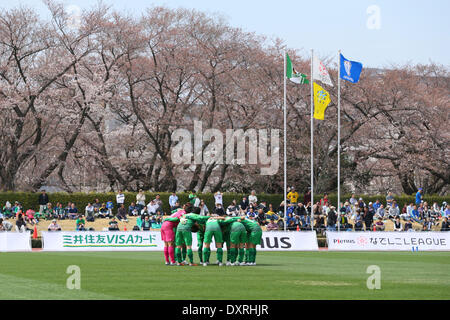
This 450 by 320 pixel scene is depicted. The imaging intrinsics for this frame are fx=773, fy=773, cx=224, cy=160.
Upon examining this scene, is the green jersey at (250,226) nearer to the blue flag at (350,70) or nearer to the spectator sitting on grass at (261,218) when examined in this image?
the blue flag at (350,70)

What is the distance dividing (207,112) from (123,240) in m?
24.5

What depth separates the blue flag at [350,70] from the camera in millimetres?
44125

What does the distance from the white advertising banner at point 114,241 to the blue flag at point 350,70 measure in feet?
35.3

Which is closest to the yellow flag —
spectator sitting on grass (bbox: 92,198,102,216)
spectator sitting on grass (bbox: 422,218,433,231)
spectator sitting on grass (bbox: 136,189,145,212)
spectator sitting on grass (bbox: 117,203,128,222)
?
spectator sitting on grass (bbox: 422,218,433,231)

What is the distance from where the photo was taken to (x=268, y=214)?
49188 millimetres

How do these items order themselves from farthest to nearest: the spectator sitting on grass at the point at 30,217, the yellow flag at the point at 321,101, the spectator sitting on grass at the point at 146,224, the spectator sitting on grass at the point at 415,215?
the spectator sitting on grass at the point at 415,215 < the spectator sitting on grass at the point at 30,217 < the spectator sitting on grass at the point at 146,224 < the yellow flag at the point at 321,101

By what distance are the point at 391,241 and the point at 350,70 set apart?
10479 mm

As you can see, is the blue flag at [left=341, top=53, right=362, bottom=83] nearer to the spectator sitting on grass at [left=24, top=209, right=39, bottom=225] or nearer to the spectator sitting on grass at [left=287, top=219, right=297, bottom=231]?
the spectator sitting on grass at [left=287, top=219, right=297, bottom=231]

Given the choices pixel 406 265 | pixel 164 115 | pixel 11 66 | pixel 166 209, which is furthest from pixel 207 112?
pixel 406 265

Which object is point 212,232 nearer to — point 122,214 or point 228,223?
point 228,223

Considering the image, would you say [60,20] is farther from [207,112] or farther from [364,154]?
[364,154]

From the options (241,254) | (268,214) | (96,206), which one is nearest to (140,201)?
(96,206)

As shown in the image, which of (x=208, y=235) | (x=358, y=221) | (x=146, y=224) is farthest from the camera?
(x=358, y=221)

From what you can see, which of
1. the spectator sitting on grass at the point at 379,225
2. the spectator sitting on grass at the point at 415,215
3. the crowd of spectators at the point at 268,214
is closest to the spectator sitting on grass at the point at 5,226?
Result: the crowd of spectators at the point at 268,214
